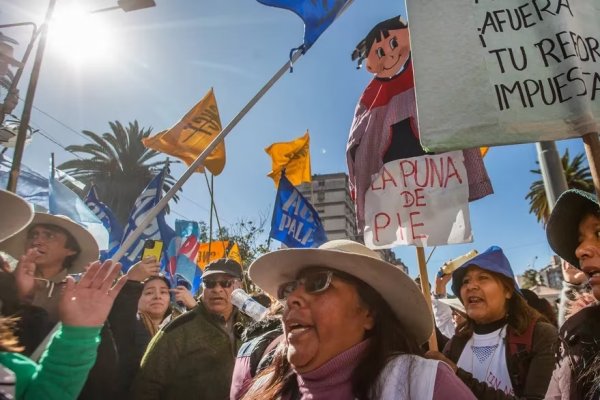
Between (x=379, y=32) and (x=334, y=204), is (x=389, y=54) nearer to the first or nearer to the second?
(x=379, y=32)

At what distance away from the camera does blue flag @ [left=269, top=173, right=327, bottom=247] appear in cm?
605

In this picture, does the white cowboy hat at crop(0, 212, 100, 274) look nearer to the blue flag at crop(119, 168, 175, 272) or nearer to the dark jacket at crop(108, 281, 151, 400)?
the dark jacket at crop(108, 281, 151, 400)

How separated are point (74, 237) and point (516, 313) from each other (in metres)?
3.07

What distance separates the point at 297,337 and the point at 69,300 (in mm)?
946

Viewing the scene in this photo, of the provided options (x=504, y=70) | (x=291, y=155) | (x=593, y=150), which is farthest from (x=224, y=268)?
(x=291, y=155)

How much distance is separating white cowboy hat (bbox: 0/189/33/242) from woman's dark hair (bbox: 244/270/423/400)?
1.34 meters

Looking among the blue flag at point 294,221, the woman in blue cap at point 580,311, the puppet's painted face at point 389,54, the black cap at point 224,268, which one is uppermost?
the puppet's painted face at point 389,54

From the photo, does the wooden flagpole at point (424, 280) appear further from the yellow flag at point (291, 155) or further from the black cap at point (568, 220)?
the yellow flag at point (291, 155)

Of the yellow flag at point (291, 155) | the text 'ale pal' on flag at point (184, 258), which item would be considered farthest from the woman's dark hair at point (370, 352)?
the yellow flag at point (291, 155)

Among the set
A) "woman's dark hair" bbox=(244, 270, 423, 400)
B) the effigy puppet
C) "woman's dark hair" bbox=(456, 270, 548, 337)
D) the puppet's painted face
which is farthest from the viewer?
the puppet's painted face

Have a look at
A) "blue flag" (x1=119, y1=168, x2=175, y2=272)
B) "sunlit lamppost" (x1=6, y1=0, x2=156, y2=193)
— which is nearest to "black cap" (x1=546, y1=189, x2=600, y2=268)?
"blue flag" (x1=119, y1=168, x2=175, y2=272)

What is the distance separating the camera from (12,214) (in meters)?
1.96

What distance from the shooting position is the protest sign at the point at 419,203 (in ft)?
10.4

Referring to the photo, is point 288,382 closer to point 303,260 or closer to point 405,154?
point 303,260
